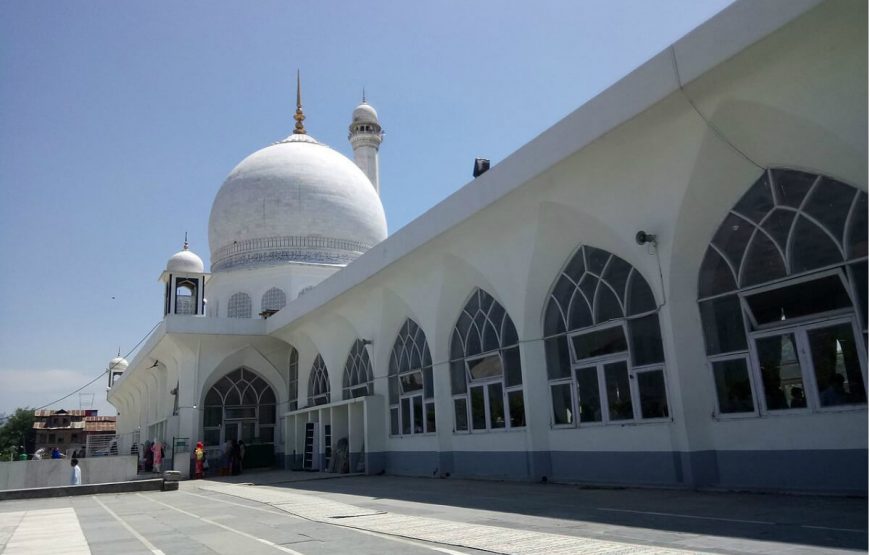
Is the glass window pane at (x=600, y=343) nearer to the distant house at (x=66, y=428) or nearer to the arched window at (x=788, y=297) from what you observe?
the arched window at (x=788, y=297)

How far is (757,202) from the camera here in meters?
8.98

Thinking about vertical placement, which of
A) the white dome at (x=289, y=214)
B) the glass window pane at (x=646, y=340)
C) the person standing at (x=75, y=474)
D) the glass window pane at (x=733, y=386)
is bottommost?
the person standing at (x=75, y=474)

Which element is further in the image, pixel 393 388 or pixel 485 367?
pixel 393 388

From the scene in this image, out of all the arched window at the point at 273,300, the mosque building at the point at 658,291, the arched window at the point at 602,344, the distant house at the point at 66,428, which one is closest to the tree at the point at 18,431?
the distant house at the point at 66,428

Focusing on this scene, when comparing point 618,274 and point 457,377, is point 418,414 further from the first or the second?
point 618,274

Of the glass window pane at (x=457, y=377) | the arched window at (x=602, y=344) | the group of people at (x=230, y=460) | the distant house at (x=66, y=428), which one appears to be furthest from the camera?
the distant house at (x=66, y=428)

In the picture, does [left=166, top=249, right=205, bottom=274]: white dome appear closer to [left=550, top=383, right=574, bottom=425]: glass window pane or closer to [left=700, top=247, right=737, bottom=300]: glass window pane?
[left=550, top=383, right=574, bottom=425]: glass window pane

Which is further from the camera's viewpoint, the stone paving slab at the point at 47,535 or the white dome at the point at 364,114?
the white dome at the point at 364,114

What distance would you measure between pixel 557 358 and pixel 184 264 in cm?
Result: 1832

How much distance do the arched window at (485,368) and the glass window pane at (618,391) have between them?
2.31 metres

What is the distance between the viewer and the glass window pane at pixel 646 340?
10.2 meters

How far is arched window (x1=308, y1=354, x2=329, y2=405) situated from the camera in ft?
74.8

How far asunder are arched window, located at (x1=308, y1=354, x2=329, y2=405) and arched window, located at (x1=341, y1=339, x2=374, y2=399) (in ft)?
4.83

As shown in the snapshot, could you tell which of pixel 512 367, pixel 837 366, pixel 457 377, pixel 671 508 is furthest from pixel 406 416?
pixel 837 366
